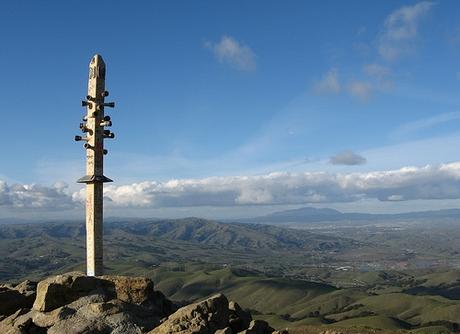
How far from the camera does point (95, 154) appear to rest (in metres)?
24.8

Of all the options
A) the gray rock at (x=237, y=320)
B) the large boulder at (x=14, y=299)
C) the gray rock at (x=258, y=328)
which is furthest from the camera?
the large boulder at (x=14, y=299)

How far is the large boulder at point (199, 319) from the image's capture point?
1759 centimetres

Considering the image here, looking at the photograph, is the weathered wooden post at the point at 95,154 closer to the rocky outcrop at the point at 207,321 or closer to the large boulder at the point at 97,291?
the large boulder at the point at 97,291

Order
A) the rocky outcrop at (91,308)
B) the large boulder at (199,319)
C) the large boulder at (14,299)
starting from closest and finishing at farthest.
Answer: the large boulder at (199,319) → the rocky outcrop at (91,308) → the large boulder at (14,299)

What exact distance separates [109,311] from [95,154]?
8.47 metres

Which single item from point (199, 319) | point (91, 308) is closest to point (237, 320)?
point (199, 319)

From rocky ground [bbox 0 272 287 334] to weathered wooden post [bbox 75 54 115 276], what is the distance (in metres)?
3.23

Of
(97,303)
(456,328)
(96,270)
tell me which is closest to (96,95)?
(96,270)

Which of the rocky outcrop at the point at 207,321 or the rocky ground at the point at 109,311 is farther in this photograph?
the rocky ground at the point at 109,311

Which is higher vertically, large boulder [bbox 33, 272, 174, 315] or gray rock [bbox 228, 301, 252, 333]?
large boulder [bbox 33, 272, 174, 315]

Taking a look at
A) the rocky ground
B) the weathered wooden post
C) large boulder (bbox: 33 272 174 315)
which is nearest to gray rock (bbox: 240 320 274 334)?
the rocky ground

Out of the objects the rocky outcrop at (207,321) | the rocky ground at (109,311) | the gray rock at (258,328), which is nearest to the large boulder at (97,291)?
the rocky ground at (109,311)

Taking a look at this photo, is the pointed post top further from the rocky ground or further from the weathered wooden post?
the rocky ground

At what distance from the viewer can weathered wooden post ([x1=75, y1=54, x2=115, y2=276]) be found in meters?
24.8
